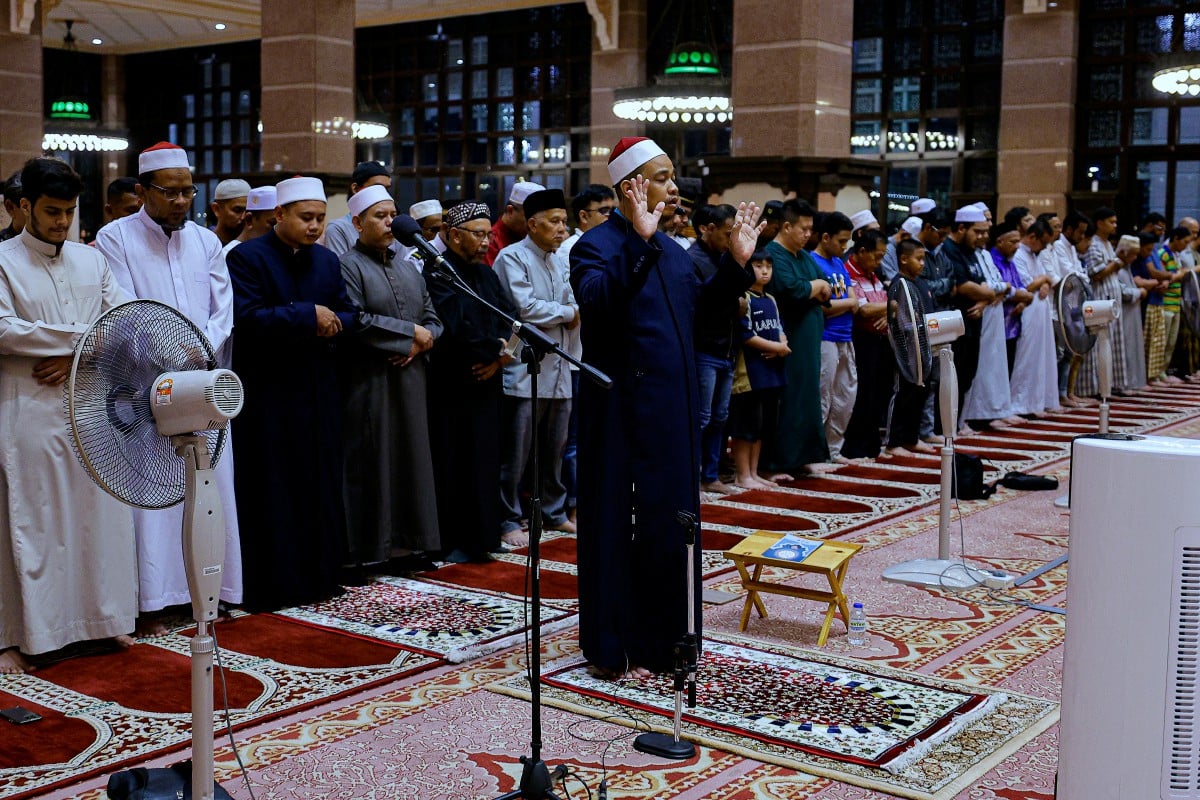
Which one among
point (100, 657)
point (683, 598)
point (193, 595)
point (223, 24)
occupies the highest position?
point (223, 24)

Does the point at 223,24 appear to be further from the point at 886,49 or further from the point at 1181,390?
the point at 1181,390

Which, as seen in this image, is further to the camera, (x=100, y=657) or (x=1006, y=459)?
(x=1006, y=459)

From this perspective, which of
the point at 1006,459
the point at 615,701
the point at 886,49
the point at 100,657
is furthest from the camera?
the point at 886,49

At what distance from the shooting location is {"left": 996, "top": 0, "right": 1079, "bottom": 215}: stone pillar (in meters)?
12.8

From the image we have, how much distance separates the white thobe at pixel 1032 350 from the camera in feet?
31.8

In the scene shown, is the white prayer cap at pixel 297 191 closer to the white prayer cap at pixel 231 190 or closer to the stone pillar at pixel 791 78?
the white prayer cap at pixel 231 190

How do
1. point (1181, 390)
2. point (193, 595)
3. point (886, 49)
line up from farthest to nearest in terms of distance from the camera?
point (886, 49) < point (1181, 390) < point (193, 595)

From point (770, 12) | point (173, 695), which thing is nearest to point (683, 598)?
point (173, 695)

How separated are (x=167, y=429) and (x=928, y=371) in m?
3.20

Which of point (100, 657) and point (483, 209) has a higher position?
point (483, 209)

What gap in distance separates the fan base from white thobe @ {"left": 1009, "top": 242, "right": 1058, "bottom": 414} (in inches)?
194

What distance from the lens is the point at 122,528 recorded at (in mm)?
4098

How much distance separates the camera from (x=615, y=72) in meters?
14.4

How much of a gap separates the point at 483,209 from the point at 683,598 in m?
2.21
